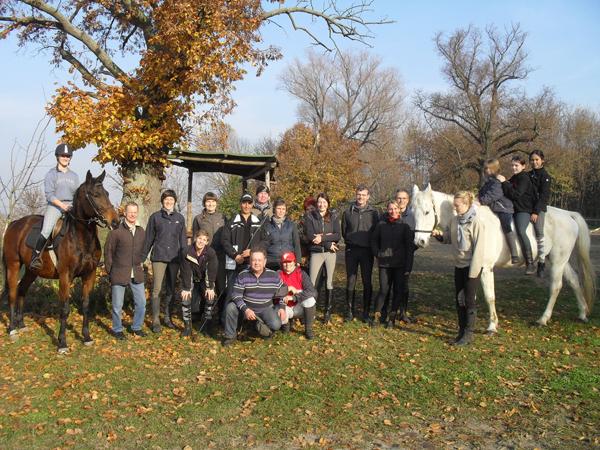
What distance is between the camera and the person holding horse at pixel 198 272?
7082 mm

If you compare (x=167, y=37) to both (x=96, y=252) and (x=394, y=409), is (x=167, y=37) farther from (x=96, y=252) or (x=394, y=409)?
(x=394, y=409)

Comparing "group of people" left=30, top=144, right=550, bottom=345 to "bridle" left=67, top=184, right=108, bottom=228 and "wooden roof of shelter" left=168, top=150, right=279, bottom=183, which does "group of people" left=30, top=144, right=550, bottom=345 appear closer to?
"bridle" left=67, top=184, right=108, bottom=228

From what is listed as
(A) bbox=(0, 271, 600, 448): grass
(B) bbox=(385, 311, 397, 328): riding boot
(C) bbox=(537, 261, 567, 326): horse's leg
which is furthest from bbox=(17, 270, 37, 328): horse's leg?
(C) bbox=(537, 261, 567, 326): horse's leg

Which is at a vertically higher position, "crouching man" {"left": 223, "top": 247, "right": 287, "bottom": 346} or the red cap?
the red cap

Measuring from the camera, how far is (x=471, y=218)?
21.0ft

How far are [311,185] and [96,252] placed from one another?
21762 millimetres

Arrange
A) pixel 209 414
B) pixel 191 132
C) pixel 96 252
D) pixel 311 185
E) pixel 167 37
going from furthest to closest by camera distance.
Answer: pixel 311 185, pixel 191 132, pixel 167 37, pixel 96 252, pixel 209 414

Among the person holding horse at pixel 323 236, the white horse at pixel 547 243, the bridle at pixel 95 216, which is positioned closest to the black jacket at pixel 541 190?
the white horse at pixel 547 243

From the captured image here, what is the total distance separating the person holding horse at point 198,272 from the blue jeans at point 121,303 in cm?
60

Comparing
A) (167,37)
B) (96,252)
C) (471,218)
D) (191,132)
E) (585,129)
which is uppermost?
(585,129)

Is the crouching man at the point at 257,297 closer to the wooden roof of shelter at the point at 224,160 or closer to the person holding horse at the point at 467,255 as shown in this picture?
the person holding horse at the point at 467,255

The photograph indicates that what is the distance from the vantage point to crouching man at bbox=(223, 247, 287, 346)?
6590 millimetres

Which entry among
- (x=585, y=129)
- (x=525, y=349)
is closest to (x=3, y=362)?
(x=525, y=349)

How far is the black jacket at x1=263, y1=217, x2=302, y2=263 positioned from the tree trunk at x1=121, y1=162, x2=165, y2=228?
15.9 ft
